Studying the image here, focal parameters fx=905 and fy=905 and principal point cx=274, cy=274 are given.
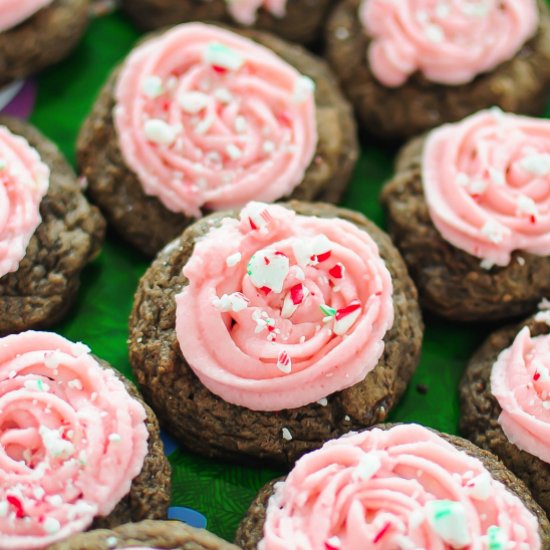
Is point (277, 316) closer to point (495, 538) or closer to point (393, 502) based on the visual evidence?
point (393, 502)

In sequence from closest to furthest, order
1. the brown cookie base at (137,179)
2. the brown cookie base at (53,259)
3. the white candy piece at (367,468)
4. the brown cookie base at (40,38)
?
1. the white candy piece at (367,468)
2. the brown cookie base at (53,259)
3. the brown cookie base at (137,179)
4. the brown cookie base at (40,38)

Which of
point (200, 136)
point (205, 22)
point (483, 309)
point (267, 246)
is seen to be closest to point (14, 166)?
point (200, 136)

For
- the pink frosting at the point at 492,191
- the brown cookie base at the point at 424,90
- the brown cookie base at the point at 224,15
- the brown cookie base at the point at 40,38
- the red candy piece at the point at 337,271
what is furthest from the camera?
the brown cookie base at the point at 224,15

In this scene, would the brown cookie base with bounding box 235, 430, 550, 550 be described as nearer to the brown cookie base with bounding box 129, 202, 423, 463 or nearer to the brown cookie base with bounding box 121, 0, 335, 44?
the brown cookie base with bounding box 129, 202, 423, 463

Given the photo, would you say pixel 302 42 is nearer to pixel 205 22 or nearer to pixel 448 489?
pixel 205 22

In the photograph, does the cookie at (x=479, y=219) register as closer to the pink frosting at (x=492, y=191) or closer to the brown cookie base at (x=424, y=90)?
the pink frosting at (x=492, y=191)

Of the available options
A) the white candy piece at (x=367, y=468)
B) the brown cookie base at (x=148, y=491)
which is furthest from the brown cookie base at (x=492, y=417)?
the brown cookie base at (x=148, y=491)

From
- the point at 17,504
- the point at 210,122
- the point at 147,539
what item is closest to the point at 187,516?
the point at 147,539
